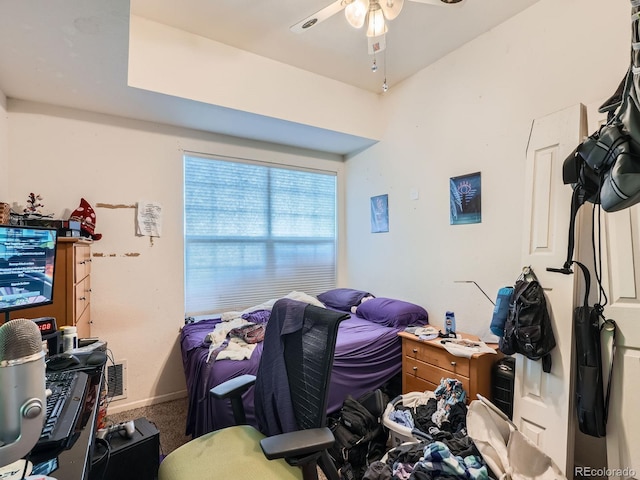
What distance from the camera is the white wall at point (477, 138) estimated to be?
1.98 metres

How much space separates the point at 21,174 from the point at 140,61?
1314mm

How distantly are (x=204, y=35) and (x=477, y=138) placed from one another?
2.38m

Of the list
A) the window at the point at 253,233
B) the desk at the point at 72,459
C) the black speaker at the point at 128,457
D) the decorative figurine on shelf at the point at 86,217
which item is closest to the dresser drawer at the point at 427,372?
the window at the point at 253,233

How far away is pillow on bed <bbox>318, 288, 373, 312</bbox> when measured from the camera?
344cm

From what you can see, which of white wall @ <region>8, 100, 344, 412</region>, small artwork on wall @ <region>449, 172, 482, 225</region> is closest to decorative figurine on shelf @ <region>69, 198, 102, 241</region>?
white wall @ <region>8, 100, 344, 412</region>

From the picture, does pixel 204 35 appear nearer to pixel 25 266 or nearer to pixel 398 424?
pixel 25 266

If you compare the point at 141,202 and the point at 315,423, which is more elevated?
the point at 141,202

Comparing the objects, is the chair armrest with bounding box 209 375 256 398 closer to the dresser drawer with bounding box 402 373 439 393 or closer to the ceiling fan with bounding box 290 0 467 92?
the dresser drawer with bounding box 402 373 439 393

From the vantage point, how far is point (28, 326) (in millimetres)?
643

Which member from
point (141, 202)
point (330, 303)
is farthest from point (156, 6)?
point (330, 303)

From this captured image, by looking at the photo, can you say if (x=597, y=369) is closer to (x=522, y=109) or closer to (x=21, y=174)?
(x=522, y=109)

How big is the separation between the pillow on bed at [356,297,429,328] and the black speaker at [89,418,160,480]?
1.97 meters

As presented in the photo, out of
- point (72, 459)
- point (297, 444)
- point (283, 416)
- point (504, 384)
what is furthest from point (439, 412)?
point (72, 459)

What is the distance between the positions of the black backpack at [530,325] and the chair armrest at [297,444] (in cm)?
132
